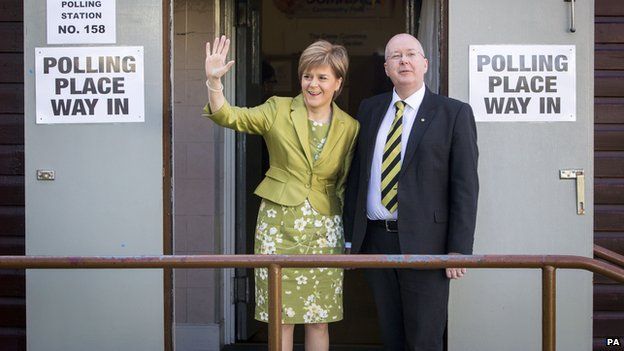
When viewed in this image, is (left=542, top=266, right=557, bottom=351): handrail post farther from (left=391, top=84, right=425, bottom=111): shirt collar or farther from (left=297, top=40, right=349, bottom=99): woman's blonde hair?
(left=297, top=40, right=349, bottom=99): woman's blonde hair

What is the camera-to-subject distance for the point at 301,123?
156 inches

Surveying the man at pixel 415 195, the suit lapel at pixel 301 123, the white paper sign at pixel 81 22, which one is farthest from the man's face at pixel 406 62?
the white paper sign at pixel 81 22

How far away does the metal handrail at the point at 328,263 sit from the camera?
3.12 meters

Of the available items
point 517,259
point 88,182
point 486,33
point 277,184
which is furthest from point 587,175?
point 88,182

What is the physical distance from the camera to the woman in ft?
12.9

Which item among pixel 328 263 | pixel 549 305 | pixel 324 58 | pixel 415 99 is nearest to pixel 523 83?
pixel 415 99

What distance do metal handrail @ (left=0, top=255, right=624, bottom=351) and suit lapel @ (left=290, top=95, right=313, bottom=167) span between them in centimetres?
87

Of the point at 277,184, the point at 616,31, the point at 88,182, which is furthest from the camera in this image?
the point at 616,31

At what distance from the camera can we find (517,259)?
10.3 ft

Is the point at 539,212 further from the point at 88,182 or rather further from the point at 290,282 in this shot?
the point at 88,182

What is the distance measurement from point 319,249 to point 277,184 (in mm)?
396

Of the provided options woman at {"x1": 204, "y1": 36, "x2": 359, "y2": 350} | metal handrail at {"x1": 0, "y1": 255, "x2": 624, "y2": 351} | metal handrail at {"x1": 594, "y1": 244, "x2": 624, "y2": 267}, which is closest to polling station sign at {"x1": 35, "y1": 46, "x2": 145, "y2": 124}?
woman at {"x1": 204, "y1": 36, "x2": 359, "y2": 350}

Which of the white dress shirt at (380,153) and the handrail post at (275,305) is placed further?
the white dress shirt at (380,153)

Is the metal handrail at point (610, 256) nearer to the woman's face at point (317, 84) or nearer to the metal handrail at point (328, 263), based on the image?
the metal handrail at point (328, 263)
